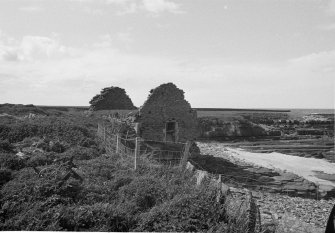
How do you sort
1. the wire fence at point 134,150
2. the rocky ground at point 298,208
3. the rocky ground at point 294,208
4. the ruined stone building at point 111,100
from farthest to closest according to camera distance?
the ruined stone building at point 111,100
the rocky ground at point 298,208
the wire fence at point 134,150
the rocky ground at point 294,208

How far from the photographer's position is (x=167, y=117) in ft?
74.7

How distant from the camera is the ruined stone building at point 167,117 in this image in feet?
72.1

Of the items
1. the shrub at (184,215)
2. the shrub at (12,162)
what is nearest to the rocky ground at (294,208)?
the shrub at (184,215)

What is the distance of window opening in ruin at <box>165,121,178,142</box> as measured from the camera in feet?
75.1

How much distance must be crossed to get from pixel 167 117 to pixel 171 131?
101cm

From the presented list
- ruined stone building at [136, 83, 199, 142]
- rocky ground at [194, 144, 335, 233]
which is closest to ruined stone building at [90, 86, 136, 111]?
ruined stone building at [136, 83, 199, 142]

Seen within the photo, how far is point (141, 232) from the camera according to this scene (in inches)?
272

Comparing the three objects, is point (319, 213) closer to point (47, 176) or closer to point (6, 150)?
point (47, 176)

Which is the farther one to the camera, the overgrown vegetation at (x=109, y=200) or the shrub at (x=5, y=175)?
the shrub at (x=5, y=175)

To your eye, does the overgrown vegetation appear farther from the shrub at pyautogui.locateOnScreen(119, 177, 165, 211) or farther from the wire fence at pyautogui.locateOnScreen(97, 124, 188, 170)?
the wire fence at pyautogui.locateOnScreen(97, 124, 188, 170)

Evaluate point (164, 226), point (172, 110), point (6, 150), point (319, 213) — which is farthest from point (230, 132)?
point (164, 226)

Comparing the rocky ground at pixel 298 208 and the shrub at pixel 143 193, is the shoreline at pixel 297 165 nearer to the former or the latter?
the rocky ground at pixel 298 208

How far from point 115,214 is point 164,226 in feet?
3.48

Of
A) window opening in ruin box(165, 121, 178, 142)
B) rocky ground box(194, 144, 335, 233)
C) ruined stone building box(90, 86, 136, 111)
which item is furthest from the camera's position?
ruined stone building box(90, 86, 136, 111)
